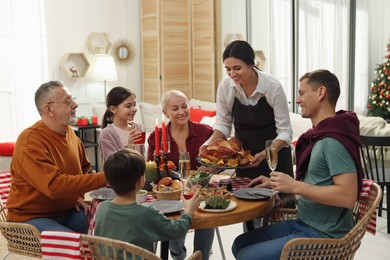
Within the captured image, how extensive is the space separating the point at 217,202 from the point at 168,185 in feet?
1.11

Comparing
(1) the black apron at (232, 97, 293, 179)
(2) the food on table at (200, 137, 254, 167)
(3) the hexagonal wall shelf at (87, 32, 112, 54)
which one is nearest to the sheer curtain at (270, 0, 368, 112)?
(3) the hexagonal wall shelf at (87, 32, 112, 54)

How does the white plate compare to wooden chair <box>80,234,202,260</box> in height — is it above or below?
above

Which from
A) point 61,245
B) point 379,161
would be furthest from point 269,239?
point 379,161

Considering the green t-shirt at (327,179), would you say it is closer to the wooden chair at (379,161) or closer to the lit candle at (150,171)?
the lit candle at (150,171)

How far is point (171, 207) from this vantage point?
2.37 metres

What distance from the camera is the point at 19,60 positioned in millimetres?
6680

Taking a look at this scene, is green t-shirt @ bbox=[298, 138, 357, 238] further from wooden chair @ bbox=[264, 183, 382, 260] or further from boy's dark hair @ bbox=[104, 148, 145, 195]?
boy's dark hair @ bbox=[104, 148, 145, 195]

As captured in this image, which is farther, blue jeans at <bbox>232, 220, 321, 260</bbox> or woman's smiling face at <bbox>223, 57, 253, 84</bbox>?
woman's smiling face at <bbox>223, 57, 253, 84</bbox>

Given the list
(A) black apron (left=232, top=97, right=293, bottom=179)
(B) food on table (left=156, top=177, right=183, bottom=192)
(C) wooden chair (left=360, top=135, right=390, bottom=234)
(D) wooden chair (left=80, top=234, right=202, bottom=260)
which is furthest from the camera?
(C) wooden chair (left=360, top=135, right=390, bottom=234)

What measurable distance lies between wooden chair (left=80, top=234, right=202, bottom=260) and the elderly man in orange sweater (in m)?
0.65

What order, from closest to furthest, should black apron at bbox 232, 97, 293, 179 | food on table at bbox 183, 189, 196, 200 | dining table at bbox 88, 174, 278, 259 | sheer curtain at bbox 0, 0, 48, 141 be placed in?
dining table at bbox 88, 174, 278, 259
food on table at bbox 183, 189, 196, 200
black apron at bbox 232, 97, 293, 179
sheer curtain at bbox 0, 0, 48, 141

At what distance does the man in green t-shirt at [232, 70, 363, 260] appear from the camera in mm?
2152

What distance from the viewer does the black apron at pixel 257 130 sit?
315 centimetres

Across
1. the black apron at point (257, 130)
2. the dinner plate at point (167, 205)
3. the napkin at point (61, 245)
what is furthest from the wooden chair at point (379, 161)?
the napkin at point (61, 245)
